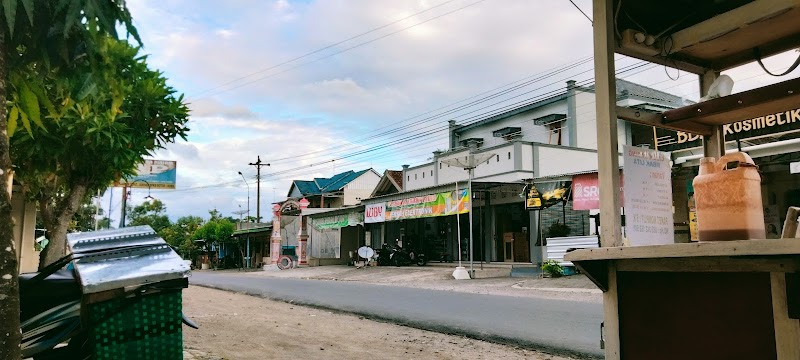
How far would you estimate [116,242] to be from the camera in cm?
449

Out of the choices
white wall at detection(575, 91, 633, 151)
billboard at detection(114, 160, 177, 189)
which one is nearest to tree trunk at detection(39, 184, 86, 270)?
white wall at detection(575, 91, 633, 151)

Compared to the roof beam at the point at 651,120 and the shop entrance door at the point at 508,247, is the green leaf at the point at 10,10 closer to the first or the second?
the roof beam at the point at 651,120

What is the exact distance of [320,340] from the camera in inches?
313

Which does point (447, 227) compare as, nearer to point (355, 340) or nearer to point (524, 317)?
point (524, 317)

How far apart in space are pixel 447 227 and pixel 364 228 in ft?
24.6

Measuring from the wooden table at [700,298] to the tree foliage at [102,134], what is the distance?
5.67 m

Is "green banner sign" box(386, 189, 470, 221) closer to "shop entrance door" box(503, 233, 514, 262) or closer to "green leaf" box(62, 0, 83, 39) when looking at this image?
"shop entrance door" box(503, 233, 514, 262)

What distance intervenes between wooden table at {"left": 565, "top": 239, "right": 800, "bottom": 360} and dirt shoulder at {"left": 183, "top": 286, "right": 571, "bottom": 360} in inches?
174

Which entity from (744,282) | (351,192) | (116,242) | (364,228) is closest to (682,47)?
(744,282)

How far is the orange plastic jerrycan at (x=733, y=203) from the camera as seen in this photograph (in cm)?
213

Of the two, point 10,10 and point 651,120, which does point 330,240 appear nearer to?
point 651,120

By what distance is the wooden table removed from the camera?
6.43 feet

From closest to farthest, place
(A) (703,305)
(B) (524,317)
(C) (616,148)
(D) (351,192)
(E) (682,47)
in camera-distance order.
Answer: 1. (A) (703,305)
2. (C) (616,148)
3. (E) (682,47)
4. (B) (524,317)
5. (D) (351,192)

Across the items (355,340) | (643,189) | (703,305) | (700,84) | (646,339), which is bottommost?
(355,340)
